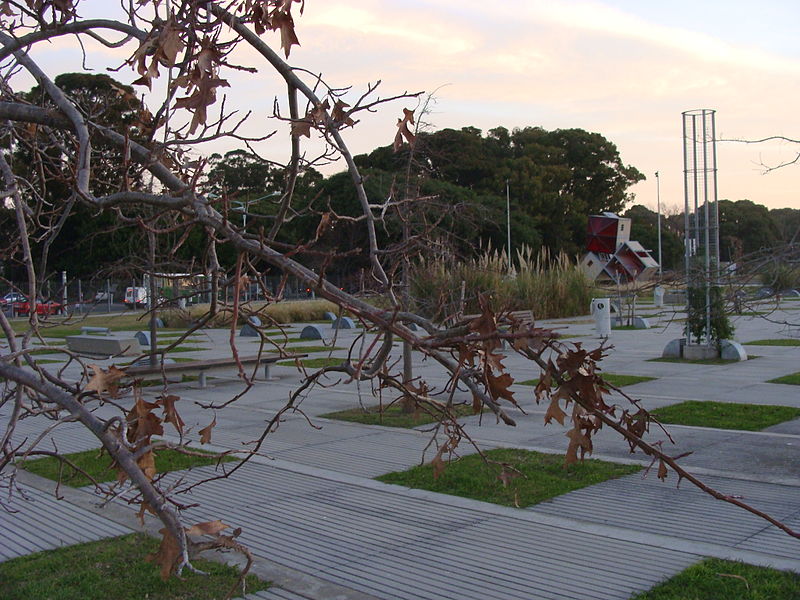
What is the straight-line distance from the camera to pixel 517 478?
7.49m

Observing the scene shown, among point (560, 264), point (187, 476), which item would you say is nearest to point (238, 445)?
point (187, 476)

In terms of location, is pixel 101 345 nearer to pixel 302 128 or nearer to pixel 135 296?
pixel 135 296

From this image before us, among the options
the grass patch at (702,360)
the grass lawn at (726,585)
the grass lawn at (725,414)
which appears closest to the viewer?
the grass lawn at (726,585)

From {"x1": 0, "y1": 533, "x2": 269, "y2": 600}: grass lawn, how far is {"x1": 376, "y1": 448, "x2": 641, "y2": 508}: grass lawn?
7.86 ft

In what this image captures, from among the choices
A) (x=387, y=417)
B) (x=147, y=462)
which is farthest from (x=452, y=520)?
(x=387, y=417)

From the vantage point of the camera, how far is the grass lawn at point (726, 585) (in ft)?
15.9

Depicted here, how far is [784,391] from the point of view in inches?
507

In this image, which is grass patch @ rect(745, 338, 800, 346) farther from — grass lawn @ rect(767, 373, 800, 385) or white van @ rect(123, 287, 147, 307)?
white van @ rect(123, 287, 147, 307)

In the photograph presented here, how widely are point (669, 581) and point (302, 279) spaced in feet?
12.3

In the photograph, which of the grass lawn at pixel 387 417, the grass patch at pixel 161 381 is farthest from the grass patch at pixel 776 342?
the grass patch at pixel 161 381

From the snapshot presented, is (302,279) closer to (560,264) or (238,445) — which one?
(238,445)

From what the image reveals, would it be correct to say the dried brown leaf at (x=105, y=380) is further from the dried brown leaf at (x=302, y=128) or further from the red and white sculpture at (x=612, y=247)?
the red and white sculpture at (x=612, y=247)

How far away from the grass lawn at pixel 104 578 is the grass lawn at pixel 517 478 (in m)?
2.40

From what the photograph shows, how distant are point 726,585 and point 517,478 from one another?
8.53ft
